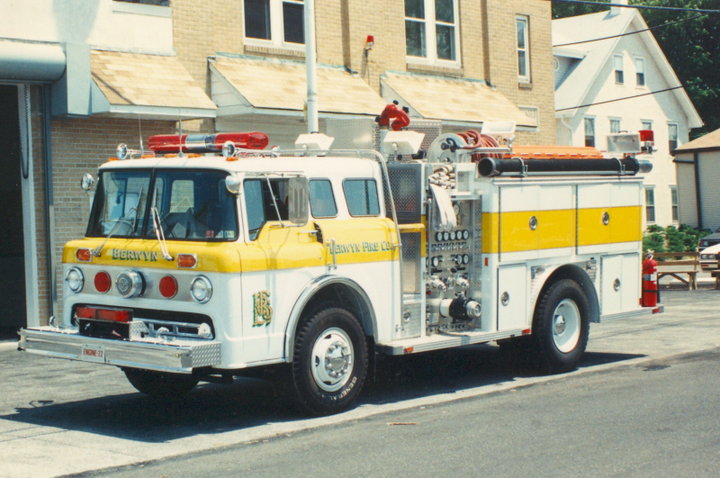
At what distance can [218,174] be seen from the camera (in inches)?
362

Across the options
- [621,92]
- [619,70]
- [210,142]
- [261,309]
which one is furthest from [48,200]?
[619,70]

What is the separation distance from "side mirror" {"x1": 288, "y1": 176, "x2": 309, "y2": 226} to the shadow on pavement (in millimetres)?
1498

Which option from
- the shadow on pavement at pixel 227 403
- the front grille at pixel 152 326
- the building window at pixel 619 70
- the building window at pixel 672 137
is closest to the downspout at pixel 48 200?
the shadow on pavement at pixel 227 403

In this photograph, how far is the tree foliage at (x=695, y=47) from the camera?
5666 cm

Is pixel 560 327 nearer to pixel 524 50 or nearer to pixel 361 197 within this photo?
pixel 361 197

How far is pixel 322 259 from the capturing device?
957 centimetres

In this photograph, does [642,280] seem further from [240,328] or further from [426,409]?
[240,328]

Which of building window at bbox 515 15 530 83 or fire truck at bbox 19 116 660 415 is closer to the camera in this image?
fire truck at bbox 19 116 660 415

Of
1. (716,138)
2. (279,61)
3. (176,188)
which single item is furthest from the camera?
(716,138)

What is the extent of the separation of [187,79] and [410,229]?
8.28m

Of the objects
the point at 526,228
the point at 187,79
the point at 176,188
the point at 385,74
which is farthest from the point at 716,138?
the point at 176,188

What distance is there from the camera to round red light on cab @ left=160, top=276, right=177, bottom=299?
9062mm

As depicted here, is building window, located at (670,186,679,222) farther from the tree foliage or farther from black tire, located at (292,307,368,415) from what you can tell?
black tire, located at (292,307,368,415)

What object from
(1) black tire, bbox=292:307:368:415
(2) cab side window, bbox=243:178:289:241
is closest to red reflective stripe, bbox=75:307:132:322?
(2) cab side window, bbox=243:178:289:241
